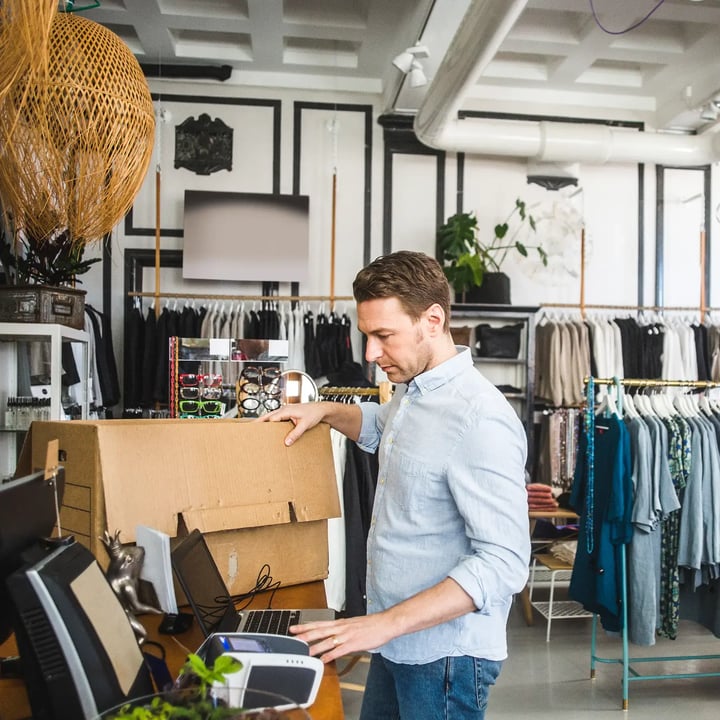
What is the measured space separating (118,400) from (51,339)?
1.77 m

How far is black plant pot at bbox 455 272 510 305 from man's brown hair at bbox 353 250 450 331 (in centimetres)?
379

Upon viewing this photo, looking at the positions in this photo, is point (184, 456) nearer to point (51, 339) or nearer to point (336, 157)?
point (51, 339)

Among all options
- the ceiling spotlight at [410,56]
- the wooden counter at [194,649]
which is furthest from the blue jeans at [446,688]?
the ceiling spotlight at [410,56]

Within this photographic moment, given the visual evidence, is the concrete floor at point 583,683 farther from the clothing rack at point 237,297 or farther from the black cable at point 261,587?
the clothing rack at point 237,297

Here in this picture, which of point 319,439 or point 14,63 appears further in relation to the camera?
point 319,439

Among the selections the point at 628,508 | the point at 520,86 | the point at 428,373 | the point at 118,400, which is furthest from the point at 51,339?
the point at 520,86

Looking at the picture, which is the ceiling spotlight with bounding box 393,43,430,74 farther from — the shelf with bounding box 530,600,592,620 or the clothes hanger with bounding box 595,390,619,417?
the shelf with bounding box 530,600,592,620

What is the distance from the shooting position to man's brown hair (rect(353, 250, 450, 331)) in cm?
146

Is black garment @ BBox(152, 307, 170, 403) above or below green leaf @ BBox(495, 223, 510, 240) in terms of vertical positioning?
below

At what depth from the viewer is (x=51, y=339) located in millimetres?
3193

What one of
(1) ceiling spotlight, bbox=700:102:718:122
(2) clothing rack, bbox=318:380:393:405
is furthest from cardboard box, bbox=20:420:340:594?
(1) ceiling spotlight, bbox=700:102:718:122

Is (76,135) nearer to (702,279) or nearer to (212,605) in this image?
(212,605)

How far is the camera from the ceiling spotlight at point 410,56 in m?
4.00

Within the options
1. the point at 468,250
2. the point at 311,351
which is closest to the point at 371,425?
the point at 311,351
